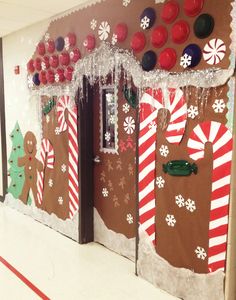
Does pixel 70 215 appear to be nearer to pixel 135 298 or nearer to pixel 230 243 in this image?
pixel 135 298

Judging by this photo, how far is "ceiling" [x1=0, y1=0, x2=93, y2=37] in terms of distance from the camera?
337 centimetres

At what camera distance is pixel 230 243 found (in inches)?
93.3

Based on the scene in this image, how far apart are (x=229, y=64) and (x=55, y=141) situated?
241 cm

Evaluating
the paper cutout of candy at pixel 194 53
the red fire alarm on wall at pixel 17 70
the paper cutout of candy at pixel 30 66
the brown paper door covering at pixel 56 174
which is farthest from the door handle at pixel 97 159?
the red fire alarm on wall at pixel 17 70

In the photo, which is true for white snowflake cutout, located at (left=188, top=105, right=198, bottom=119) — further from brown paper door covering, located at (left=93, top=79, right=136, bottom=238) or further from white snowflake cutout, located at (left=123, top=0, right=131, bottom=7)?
white snowflake cutout, located at (left=123, top=0, right=131, bottom=7)

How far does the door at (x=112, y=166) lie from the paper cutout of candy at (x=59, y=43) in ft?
1.91

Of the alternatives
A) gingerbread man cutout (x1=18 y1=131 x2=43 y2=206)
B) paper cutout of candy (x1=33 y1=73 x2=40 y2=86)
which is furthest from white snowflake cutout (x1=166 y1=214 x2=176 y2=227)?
paper cutout of candy (x1=33 y1=73 x2=40 y2=86)

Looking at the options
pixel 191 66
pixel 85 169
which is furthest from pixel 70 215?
pixel 191 66

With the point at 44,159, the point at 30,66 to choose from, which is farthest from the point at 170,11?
the point at 44,159

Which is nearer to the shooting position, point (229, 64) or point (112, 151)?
point (229, 64)

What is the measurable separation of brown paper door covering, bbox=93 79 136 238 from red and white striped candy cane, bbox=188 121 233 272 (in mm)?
942

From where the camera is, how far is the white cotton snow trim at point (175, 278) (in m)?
2.47

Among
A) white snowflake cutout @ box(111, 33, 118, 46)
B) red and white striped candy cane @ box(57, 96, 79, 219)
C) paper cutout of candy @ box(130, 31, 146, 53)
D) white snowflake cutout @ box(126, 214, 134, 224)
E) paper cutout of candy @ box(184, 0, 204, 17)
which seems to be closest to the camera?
paper cutout of candy @ box(184, 0, 204, 17)

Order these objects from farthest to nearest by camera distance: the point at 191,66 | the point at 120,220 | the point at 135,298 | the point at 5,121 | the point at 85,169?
the point at 5,121 < the point at 85,169 < the point at 120,220 < the point at 135,298 < the point at 191,66
